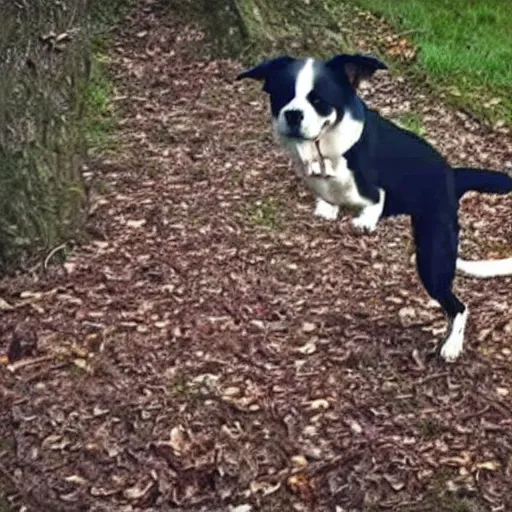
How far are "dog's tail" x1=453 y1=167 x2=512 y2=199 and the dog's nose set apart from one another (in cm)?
58

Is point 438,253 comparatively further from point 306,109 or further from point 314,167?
point 306,109

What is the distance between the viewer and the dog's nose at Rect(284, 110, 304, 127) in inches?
109

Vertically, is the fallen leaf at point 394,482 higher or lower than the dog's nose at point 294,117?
lower

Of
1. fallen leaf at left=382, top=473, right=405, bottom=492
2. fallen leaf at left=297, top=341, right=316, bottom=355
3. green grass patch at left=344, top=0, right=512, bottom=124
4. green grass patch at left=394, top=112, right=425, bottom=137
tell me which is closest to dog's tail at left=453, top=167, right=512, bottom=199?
fallen leaf at left=382, top=473, right=405, bottom=492

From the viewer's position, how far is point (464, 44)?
7402 millimetres

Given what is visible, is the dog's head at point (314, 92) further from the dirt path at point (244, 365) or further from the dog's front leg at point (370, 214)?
the dirt path at point (244, 365)

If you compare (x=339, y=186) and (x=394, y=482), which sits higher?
(x=339, y=186)

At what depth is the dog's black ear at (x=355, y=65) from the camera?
2766 mm

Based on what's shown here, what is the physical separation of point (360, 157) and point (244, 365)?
131 cm

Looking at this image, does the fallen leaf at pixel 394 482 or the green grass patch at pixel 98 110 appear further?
the green grass patch at pixel 98 110

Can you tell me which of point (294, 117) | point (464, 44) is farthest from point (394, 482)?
point (464, 44)

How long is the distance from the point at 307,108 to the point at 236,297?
1.71m

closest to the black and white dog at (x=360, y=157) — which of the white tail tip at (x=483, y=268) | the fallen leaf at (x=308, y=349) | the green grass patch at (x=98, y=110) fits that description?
the white tail tip at (x=483, y=268)

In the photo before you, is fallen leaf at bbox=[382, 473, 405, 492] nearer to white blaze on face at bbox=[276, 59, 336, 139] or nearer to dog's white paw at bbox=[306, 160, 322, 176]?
dog's white paw at bbox=[306, 160, 322, 176]
